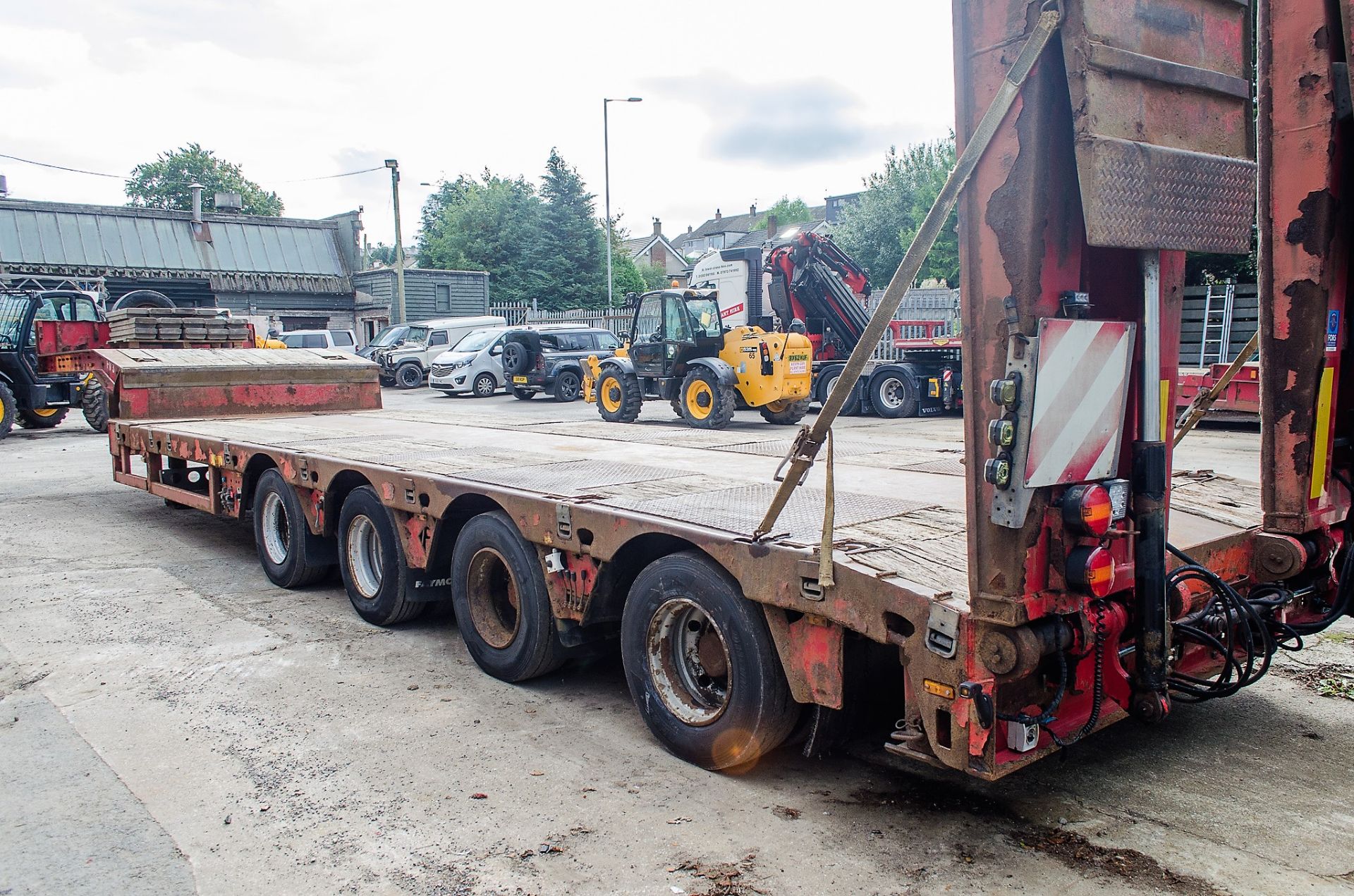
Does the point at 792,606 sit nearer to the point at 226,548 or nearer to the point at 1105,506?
the point at 1105,506

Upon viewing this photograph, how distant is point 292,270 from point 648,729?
38247 millimetres

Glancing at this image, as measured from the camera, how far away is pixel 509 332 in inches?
1003

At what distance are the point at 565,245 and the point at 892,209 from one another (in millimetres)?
14353

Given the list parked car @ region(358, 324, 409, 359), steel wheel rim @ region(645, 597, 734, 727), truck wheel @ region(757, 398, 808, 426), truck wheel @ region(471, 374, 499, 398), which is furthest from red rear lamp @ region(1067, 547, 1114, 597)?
parked car @ region(358, 324, 409, 359)

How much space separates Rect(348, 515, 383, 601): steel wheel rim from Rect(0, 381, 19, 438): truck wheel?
47.3 ft

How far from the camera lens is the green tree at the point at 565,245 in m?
43.4

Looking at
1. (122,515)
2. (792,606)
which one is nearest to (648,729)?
(792,606)

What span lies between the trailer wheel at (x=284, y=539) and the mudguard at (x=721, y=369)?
849 centimetres

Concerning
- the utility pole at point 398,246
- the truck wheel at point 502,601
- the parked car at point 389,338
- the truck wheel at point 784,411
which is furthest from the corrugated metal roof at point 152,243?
the truck wheel at point 502,601

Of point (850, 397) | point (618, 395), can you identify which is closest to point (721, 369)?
point (618, 395)

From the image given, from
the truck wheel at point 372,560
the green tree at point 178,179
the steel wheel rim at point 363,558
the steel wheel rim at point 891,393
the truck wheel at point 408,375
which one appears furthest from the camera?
the green tree at point 178,179

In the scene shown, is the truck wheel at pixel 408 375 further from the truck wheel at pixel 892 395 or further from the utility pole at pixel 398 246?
the truck wheel at pixel 892 395

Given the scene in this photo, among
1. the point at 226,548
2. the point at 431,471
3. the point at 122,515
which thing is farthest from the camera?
the point at 122,515

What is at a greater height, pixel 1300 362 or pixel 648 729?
pixel 1300 362
